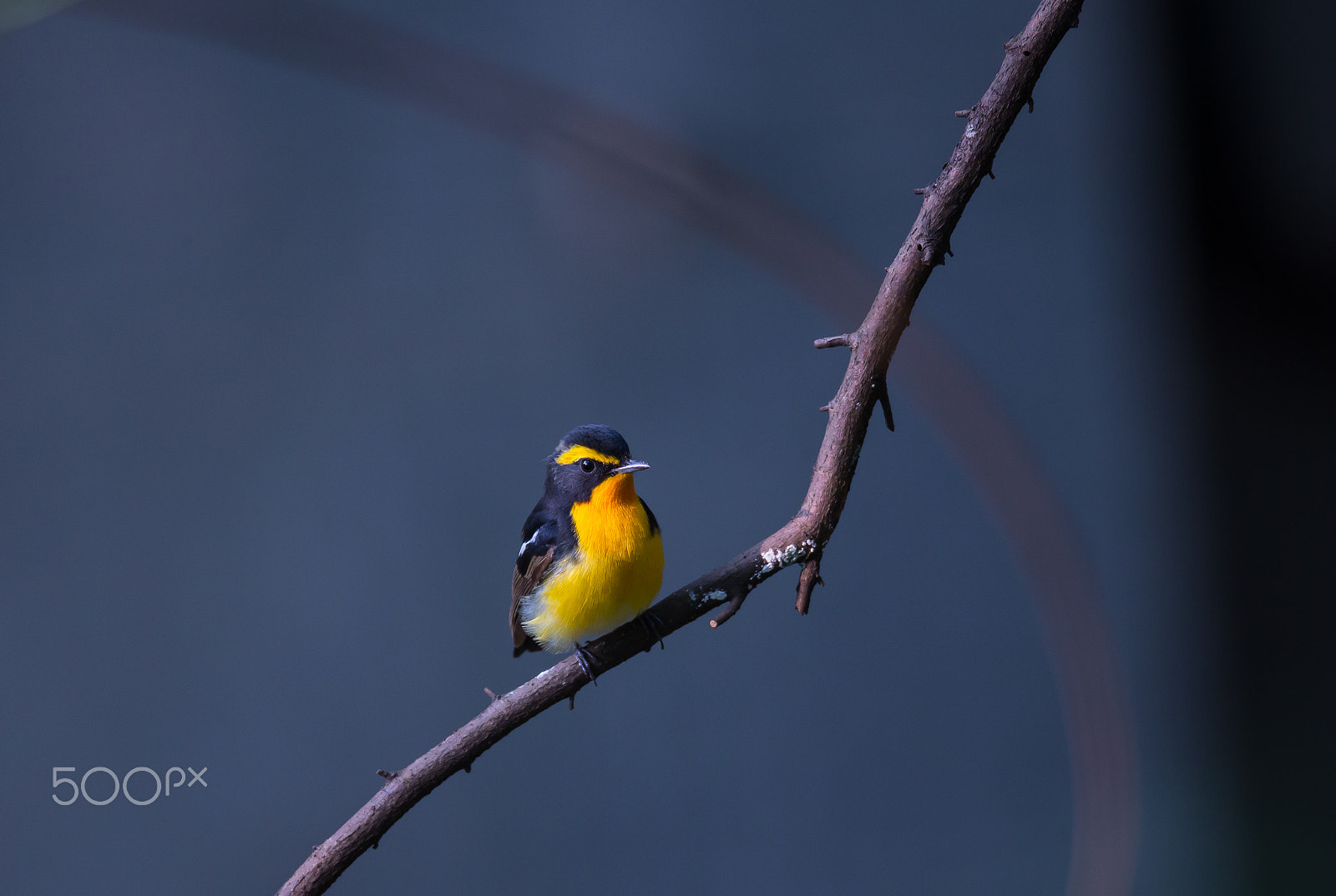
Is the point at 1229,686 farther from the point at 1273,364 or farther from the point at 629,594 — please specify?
the point at 629,594

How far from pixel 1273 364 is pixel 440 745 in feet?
6.68

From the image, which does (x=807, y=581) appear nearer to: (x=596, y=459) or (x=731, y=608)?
(x=731, y=608)

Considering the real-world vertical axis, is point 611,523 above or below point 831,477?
above

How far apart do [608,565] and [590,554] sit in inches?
1.0

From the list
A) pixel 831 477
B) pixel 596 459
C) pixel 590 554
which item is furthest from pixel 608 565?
pixel 831 477

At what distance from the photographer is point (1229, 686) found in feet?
6.62

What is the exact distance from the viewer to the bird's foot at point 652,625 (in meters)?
0.68

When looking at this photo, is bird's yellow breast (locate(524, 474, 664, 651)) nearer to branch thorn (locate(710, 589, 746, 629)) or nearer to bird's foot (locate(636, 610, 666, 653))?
bird's foot (locate(636, 610, 666, 653))

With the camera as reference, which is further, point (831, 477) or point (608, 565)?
point (608, 565)

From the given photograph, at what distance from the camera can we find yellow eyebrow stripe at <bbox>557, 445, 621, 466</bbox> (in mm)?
678

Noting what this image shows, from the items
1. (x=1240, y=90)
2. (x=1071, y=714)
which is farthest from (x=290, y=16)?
(x=1240, y=90)

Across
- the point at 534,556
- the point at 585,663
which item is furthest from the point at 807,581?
the point at 534,556

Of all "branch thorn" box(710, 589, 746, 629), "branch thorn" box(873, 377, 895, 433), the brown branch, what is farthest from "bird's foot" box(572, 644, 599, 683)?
"branch thorn" box(873, 377, 895, 433)

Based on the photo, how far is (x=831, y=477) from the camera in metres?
0.64
